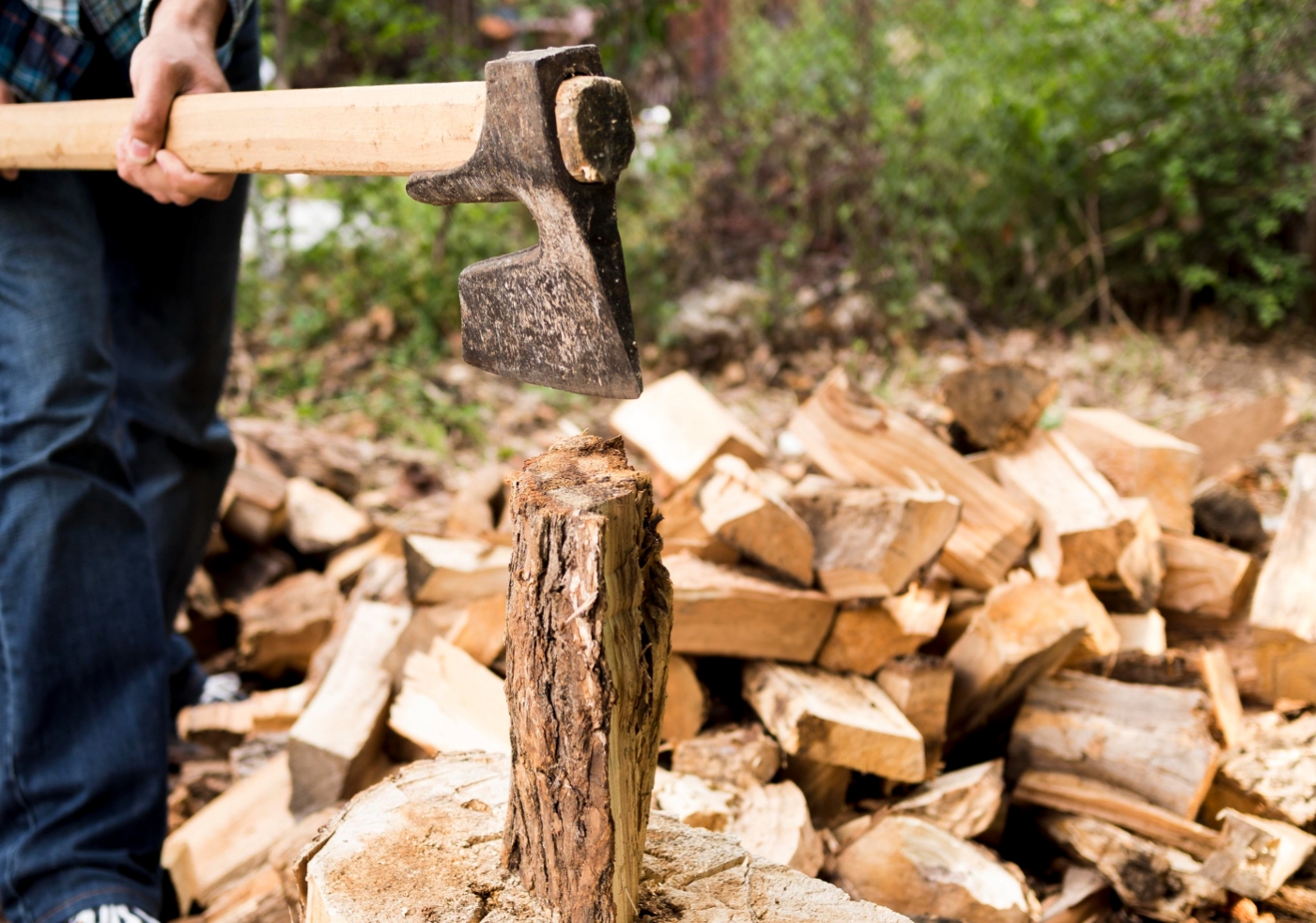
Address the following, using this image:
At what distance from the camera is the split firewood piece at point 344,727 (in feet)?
6.00

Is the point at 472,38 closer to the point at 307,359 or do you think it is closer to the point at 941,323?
the point at 307,359

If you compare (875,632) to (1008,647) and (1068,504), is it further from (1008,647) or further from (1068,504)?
(1068,504)

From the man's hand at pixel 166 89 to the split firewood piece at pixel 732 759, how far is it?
50.1 inches

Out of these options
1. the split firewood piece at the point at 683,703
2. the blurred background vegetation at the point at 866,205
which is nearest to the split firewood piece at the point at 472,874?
the split firewood piece at the point at 683,703

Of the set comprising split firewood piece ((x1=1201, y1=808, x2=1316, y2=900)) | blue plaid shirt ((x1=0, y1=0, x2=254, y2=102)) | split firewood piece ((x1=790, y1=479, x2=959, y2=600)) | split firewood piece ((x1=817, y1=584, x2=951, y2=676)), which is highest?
blue plaid shirt ((x1=0, y1=0, x2=254, y2=102))

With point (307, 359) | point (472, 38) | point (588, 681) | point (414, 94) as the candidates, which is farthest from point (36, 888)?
point (472, 38)

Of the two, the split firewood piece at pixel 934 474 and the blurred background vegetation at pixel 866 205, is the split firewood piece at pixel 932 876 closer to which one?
the split firewood piece at pixel 934 474

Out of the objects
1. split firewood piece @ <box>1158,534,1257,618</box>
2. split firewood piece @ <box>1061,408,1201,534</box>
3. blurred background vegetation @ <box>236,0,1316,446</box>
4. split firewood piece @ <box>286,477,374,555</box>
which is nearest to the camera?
split firewood piece @ <box>1158,534,1257,618</box>

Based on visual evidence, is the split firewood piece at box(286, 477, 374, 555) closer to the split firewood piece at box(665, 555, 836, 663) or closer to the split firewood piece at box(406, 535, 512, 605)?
the split firewood piece at box(406, 535, 512, 605)

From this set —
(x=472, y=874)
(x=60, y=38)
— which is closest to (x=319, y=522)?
(x=60, y=38)

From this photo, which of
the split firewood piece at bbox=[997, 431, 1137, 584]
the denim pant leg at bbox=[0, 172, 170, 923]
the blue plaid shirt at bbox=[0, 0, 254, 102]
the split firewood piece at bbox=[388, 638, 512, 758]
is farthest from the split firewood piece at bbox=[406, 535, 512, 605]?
the split firewood piece at bbox=[997, 431, 1137, 584]

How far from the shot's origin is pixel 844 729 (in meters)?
1.67

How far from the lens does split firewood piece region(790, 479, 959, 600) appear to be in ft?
5.94

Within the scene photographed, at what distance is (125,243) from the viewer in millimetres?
2062
